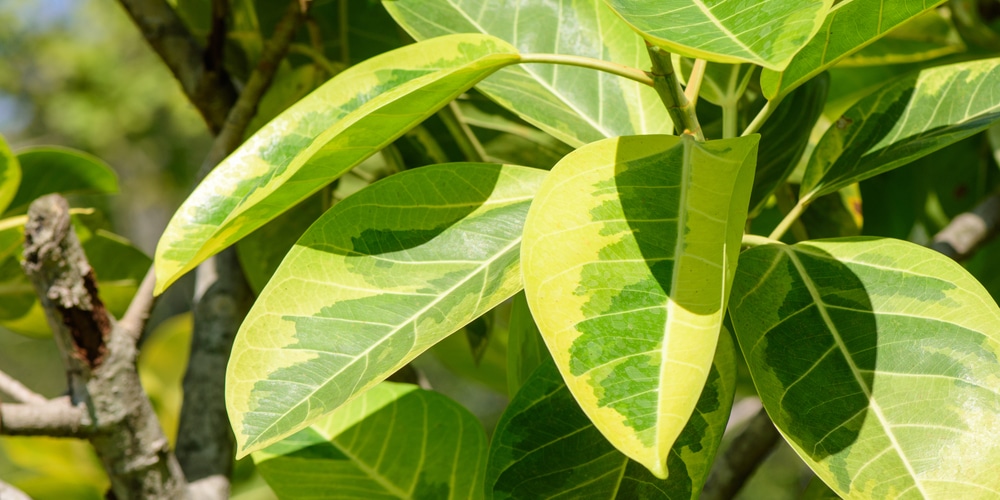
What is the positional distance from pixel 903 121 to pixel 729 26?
37 cm

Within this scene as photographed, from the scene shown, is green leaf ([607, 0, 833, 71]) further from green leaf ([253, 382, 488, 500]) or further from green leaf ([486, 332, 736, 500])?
green leaf ([253, 382, 488, 500])

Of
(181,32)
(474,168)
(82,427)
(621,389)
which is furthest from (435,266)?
(181,32)

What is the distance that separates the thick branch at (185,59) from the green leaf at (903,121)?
727 millimetres

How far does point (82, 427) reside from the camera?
766 mm

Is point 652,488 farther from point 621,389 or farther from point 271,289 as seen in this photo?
point 271,289

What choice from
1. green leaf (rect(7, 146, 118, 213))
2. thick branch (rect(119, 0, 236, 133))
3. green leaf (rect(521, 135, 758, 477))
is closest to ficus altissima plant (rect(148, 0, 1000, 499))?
green leaf (rect(521, 135, 758, 477))

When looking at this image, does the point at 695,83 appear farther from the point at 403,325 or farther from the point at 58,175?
the point at 58,175

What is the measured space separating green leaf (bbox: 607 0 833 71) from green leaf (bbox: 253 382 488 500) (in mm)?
473

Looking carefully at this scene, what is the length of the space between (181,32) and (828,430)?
0.91 meters

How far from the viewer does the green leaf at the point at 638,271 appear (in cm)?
40

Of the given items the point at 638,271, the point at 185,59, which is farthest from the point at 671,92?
the point at 185,59

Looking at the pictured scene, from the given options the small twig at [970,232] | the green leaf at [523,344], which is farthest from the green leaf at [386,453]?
the small twig at [970,232]

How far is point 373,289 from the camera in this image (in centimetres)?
57

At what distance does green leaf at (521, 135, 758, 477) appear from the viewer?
40cm
